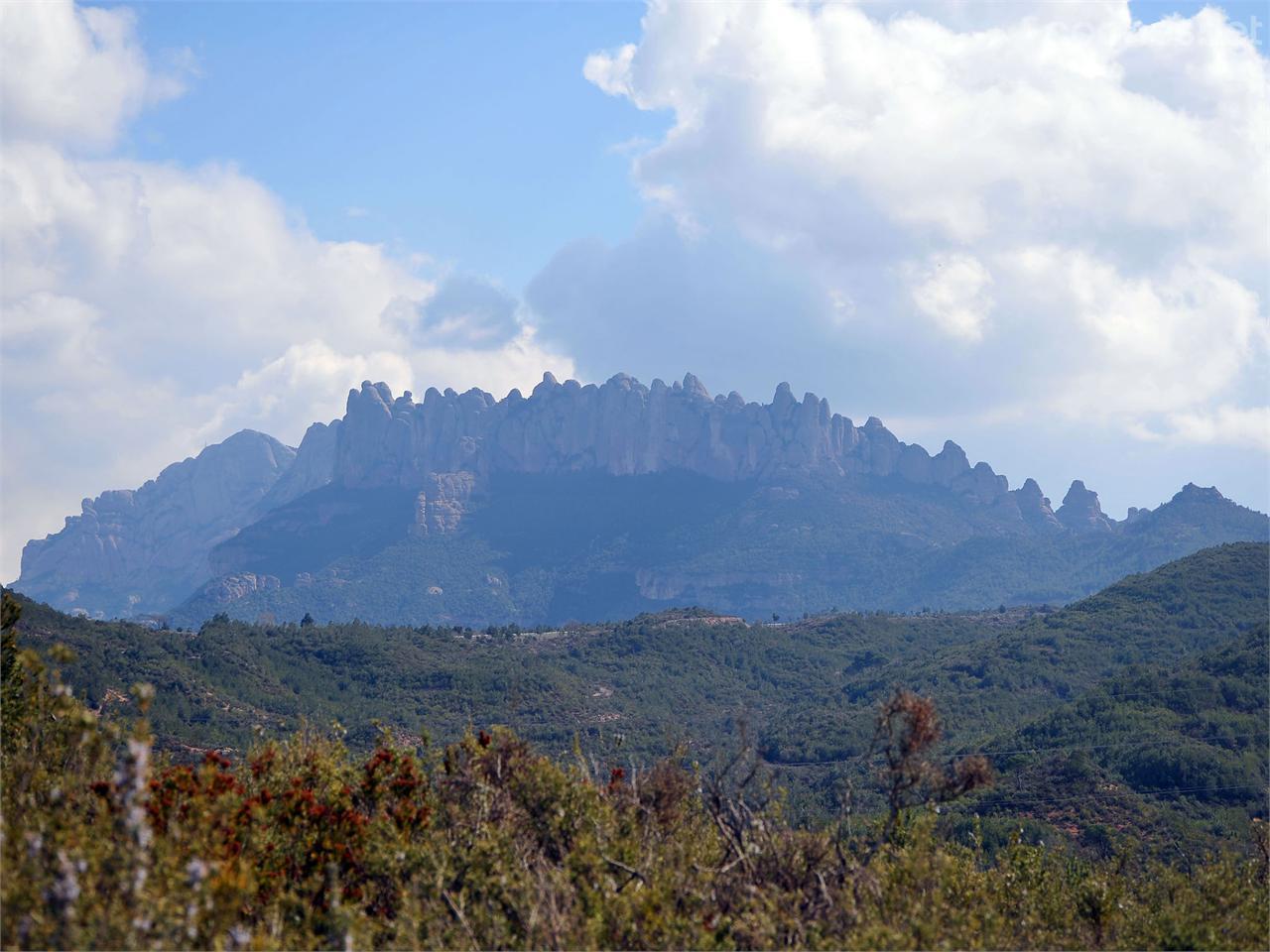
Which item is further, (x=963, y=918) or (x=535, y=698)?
(x=535, y=698)

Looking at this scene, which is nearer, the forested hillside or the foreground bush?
the foreground bush

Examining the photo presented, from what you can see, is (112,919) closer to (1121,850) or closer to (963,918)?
(963,918)

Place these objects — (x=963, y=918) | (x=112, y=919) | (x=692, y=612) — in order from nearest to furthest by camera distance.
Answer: (x=112, y=919), (x=963, y=918), (x=692, y=612)

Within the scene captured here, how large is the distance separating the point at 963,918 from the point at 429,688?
92.6 meters

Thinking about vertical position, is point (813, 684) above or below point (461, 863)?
below

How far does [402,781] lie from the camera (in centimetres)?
1961

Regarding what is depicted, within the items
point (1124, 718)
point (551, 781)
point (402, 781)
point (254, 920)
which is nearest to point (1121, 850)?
point (551, 781)

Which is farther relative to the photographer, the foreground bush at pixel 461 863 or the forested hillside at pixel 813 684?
the forested hillside at pixel 813 684

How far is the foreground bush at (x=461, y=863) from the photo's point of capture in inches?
515

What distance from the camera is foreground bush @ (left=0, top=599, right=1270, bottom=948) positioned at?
13.1 metres

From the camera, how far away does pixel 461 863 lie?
17422 mm

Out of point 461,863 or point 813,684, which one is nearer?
point 461,863

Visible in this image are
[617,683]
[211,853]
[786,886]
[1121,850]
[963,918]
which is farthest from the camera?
[617,683]

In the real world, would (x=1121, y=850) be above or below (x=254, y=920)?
below
